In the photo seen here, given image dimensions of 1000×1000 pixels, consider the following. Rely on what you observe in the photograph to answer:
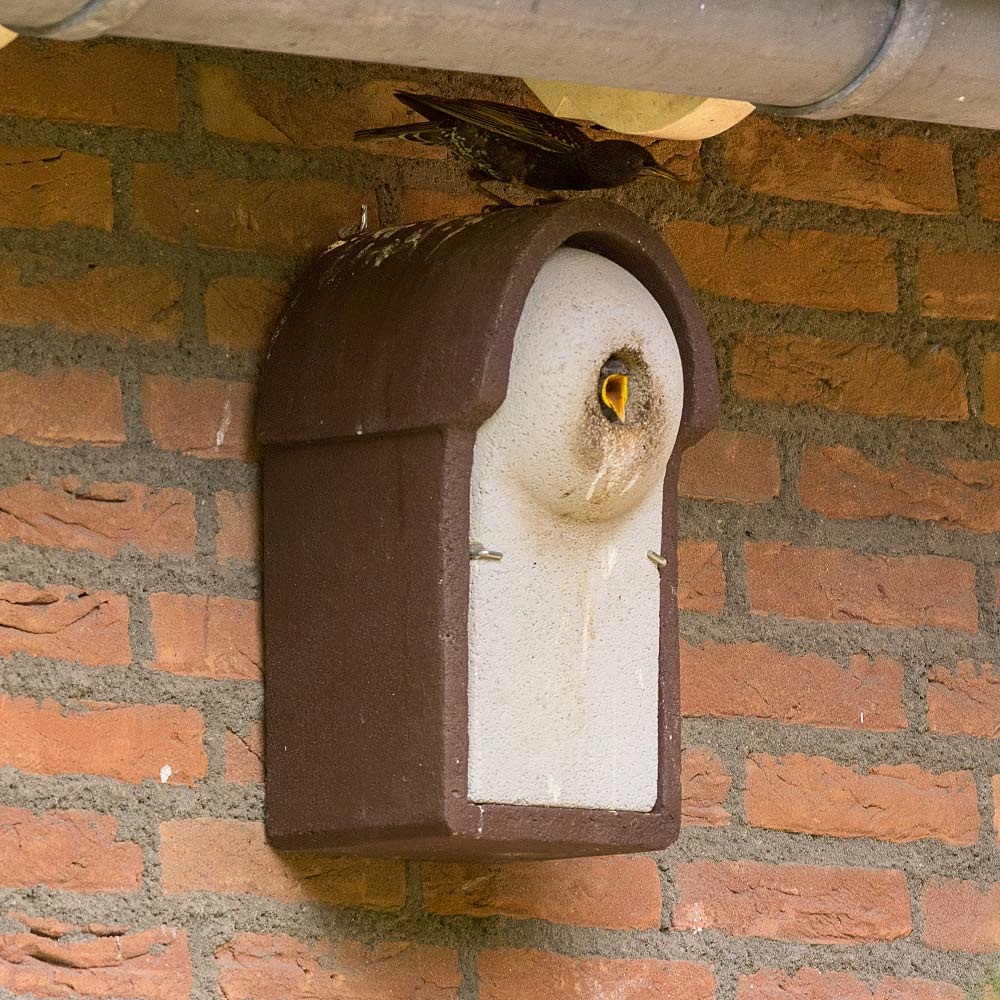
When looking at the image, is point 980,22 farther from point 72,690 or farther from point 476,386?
point 72,690

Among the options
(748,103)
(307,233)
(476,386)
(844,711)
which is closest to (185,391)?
(307,233)

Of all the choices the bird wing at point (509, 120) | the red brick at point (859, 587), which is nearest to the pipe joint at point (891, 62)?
the bird wing at point (509, 120)

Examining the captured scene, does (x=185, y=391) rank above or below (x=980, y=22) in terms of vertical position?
below

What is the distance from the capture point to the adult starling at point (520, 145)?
1.90 metres

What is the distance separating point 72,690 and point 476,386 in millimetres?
412

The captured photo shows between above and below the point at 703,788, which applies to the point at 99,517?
above

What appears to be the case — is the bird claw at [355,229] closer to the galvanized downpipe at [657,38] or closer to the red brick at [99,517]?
the red brick at [99,517]

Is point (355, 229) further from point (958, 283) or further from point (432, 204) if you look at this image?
point (958, 283)

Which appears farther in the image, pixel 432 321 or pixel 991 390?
pixel 991 390

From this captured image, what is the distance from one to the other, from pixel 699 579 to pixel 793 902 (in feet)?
0.99

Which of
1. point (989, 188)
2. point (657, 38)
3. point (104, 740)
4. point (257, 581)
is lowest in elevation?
point (104, 740)

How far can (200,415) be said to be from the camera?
1.85 metres

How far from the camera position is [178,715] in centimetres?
180

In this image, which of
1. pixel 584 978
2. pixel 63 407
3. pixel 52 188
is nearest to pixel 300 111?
pixel 52 188
